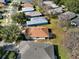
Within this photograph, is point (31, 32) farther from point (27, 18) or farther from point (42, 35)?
point (27, 18)

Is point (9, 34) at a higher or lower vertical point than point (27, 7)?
higher

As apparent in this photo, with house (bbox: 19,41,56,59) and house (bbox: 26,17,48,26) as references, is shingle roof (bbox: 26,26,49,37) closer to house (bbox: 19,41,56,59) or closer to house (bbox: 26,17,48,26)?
house (bbox: 26,17,48,26)

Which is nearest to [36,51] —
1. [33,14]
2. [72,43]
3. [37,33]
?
[72,43]

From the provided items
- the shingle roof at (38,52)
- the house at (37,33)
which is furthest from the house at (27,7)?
the shingle roof at (38,52)

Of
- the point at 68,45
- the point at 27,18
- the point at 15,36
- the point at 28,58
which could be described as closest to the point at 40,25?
the point at 27,18

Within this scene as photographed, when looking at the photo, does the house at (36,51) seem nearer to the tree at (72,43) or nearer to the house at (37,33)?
the tree at (72,43)

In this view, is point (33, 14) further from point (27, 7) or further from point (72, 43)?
point (72, 43)

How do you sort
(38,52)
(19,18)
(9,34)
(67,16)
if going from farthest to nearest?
(67,16)
(19,18)
(9,34)
(38,52)
